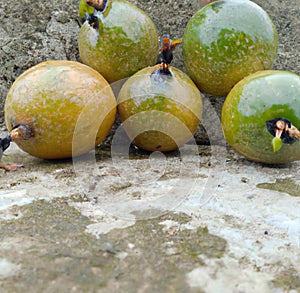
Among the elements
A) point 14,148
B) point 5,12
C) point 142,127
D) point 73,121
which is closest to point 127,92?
point 142,127

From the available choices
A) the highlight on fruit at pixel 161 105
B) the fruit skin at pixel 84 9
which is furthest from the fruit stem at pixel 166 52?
the fruit skin at pixel 84 9

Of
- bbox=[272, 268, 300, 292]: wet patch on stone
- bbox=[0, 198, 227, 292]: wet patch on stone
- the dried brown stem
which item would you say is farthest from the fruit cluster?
bbox=[272, 268, 300, 292]: wet patch on stone

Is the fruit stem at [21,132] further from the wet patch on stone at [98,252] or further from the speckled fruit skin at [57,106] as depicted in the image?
the wet patch on stone at [98,252]

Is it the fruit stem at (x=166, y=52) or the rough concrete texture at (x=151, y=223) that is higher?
the fruit stem at (x=166, y=52)

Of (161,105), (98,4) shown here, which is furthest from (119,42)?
(161,105)

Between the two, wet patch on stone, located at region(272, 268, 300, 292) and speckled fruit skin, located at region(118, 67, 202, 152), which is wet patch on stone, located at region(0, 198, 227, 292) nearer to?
wet patch on stone, located at region(272, 268, 300, 292)

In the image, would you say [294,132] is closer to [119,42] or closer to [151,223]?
[151,223]
